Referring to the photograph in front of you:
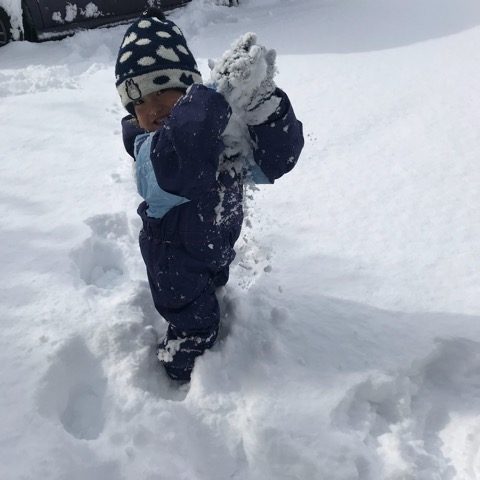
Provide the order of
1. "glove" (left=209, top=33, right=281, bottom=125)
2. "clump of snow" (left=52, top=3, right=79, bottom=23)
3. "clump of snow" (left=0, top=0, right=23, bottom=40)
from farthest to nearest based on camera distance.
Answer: "clump of snow" (left=52, top=3, right=79, bottom=23) → "clump of snow" (left=0, top=0, right=23, bottom=40) → "glove" (left=209, top=33, right=281, bottom=125)

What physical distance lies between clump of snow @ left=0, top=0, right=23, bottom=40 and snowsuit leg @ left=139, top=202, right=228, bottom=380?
400 centimetres

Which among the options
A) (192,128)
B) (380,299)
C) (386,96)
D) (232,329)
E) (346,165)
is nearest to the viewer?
(192,128)

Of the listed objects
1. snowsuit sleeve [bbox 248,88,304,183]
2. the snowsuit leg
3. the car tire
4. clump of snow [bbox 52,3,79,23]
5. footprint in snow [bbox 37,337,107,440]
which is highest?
snowsuit sleeve [bbox 248,88,304,183]

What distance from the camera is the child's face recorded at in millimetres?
1625

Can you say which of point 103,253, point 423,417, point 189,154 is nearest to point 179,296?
point 189,154

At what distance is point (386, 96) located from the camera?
11.7ft

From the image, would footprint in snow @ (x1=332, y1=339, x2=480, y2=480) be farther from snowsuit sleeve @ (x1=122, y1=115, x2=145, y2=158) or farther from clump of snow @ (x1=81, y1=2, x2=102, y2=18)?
clump of snow @ (x1=81, y1=2, x2=102, y2=18)

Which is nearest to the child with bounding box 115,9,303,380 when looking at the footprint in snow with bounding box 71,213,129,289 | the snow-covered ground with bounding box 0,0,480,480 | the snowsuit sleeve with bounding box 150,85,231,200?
the snowsuit sleeve with bounding box 150,85,231,200

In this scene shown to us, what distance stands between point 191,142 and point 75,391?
93 centimetres

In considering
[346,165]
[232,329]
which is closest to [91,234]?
[232,329]

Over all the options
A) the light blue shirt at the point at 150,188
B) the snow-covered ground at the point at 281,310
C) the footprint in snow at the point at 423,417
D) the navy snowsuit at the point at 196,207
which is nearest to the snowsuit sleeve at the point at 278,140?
the navy snowsuit at the point at 196,207

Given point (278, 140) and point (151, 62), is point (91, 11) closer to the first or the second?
point (151, 62)

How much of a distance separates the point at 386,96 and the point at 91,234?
89.7 inches

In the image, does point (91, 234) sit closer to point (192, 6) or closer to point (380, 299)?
point (380, 299)
